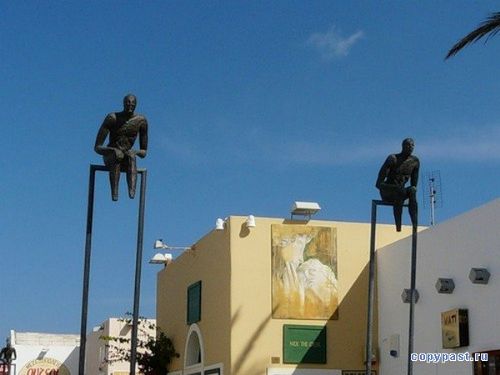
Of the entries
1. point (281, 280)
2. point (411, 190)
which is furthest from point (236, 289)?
point (411, 190)

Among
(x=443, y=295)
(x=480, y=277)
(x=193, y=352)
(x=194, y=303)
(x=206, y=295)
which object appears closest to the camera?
(x=480, y=277)

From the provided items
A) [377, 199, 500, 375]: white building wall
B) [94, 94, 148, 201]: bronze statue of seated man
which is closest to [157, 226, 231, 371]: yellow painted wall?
[377, 199, 500, 375]: white building wall

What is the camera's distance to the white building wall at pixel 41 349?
39.8m

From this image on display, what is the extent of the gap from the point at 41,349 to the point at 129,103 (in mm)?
33093

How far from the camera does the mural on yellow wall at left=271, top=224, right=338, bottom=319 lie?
2067 cm

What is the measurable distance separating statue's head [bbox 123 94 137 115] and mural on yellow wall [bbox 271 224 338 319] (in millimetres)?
11925

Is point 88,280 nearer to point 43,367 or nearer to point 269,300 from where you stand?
point 269,300

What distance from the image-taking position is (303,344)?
2061cm

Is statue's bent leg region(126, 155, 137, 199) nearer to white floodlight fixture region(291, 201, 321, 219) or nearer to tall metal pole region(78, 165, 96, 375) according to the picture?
tall metal pole region(78, 165, 96, 375)

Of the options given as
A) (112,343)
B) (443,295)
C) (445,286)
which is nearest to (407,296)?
(443,295)

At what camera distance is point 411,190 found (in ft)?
36.6

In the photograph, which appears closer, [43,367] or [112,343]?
[112,343]

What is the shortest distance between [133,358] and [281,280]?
12.2 metres

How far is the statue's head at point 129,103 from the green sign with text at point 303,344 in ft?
39.8
